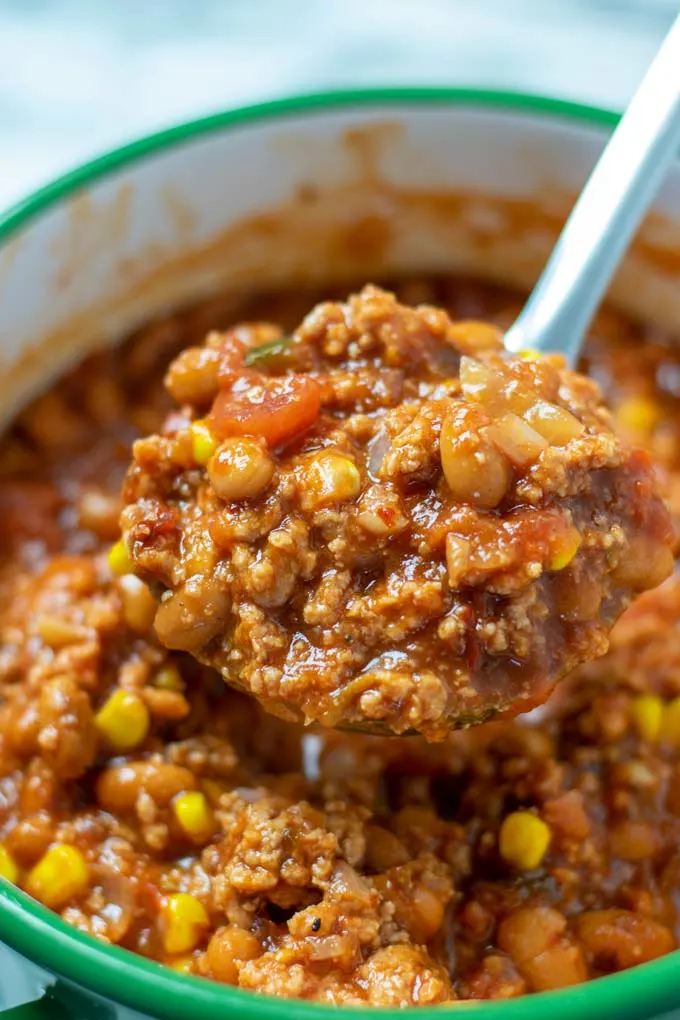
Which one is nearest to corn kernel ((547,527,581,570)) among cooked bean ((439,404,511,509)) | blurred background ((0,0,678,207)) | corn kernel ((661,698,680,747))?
cooked bean ((439,404,511,509))

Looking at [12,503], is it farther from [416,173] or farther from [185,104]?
[185,104]

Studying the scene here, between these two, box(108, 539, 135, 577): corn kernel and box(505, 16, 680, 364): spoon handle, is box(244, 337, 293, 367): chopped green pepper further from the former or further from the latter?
box(505, 16, 680, 364): spoon handle

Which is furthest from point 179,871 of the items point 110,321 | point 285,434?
point 110,321

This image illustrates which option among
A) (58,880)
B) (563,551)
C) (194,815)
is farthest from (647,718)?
(58,880)

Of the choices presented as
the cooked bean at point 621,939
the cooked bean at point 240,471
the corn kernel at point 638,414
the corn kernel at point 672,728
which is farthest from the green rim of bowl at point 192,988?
the corn kernel at point 638,414

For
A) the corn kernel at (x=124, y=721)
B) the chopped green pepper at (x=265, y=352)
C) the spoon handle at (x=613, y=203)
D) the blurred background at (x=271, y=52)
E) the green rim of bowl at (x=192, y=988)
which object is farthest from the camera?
the blurred background at (x=271, y=52)

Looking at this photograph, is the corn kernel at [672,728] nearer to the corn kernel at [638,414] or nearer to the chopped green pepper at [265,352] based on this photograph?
the corn kernel at [638,414]

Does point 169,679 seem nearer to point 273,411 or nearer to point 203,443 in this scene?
point 203,443
